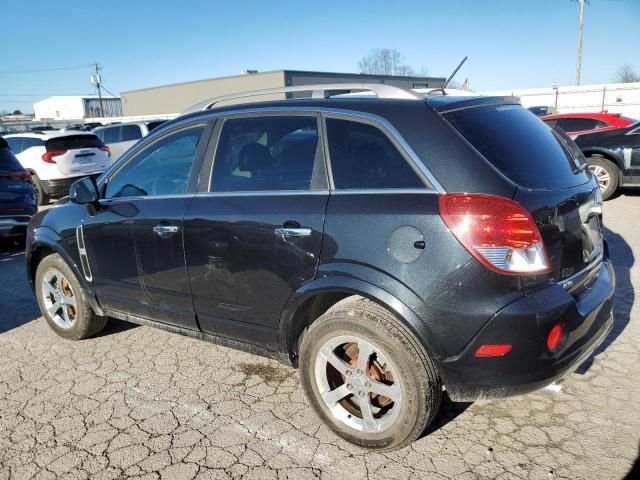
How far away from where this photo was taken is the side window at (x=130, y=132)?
1545cm

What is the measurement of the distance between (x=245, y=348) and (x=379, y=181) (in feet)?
4.52

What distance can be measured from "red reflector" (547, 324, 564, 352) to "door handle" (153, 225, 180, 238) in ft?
7.29

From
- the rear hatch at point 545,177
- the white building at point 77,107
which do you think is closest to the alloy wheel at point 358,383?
the rear hatch at point 545,177

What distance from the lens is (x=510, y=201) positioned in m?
2.25

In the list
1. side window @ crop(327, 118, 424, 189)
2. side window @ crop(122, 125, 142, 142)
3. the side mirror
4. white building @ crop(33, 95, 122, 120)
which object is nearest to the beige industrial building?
white building @ crop(33, 95, 122, 120)

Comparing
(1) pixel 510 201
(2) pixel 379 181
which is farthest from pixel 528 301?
(2) pixel 379 181

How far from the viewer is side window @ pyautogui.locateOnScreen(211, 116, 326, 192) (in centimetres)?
284

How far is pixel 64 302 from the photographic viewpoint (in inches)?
166

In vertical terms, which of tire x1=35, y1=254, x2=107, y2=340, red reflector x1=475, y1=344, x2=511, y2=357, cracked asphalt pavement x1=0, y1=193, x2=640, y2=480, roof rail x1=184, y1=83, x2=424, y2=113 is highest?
roof rail x1=184, y1=83, x2=424, y2=113

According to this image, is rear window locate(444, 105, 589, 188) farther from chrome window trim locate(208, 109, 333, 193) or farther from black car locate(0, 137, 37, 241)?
black car locate(0, 137, 37, 241)

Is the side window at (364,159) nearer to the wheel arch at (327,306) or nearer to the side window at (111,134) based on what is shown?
the wheel arch at (327,306)

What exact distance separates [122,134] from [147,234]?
1361 cm

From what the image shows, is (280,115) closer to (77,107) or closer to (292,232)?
(292,232)

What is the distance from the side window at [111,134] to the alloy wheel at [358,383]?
14.8 m
